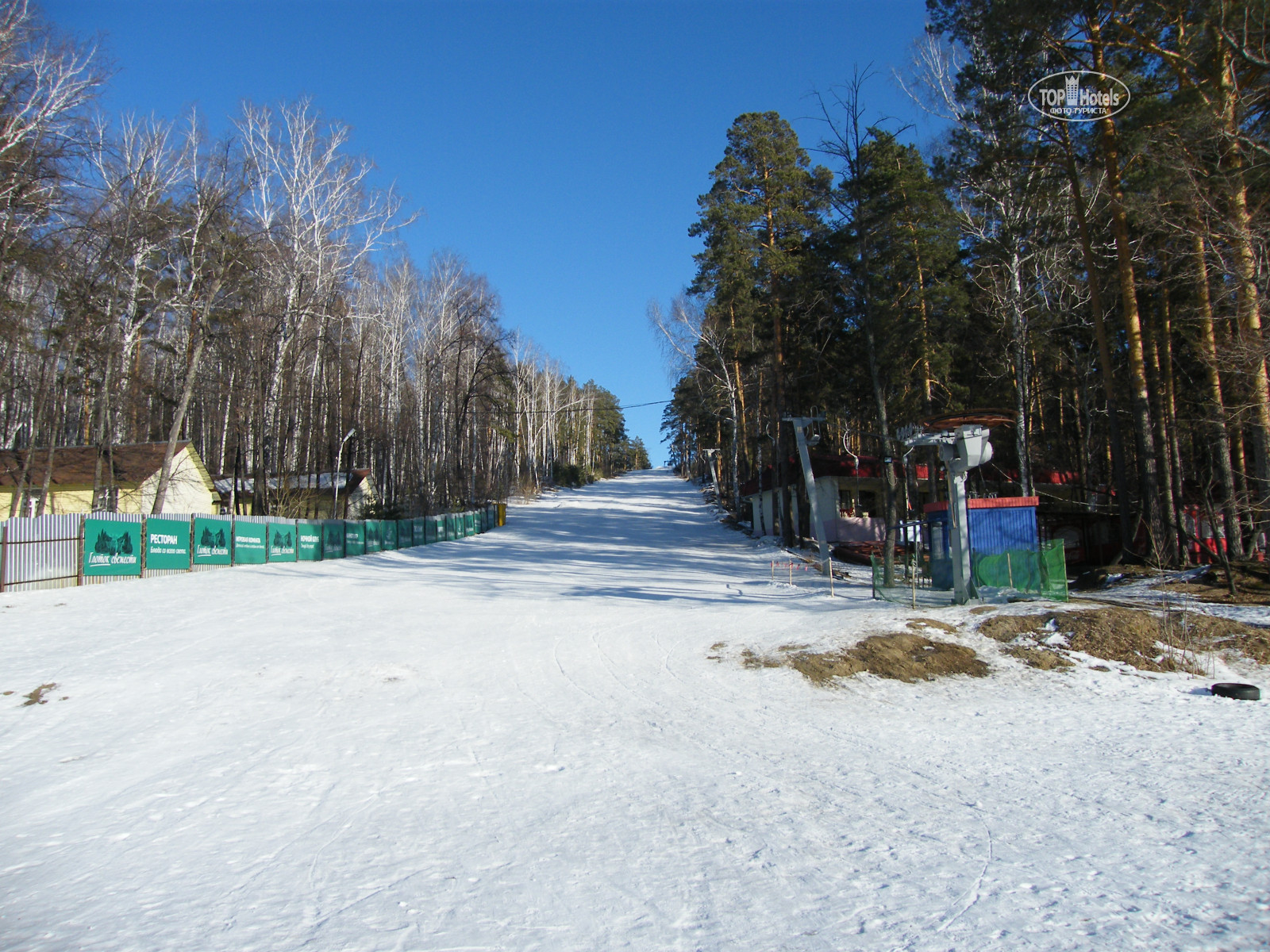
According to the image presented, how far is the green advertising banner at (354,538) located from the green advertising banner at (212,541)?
18.1 feet

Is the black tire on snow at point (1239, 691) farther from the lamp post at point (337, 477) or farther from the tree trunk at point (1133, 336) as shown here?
the lamp post at point (337, 477)

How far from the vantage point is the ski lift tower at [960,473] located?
13.5 metres

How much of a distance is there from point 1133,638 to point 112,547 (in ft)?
70.2

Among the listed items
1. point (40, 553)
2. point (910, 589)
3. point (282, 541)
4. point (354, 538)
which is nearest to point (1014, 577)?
point (910, 589)

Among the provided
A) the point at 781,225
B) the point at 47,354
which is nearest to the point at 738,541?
the point at 781,225

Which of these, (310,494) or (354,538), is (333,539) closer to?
(354,538)

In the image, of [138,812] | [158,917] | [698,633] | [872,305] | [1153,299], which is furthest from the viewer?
[872,305]

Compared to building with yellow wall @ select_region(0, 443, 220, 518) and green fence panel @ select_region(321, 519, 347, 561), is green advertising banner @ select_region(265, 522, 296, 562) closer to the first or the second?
green fence panel @ select_region(321, 519, 347, 561)

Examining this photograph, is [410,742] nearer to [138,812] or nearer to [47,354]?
[138,812]

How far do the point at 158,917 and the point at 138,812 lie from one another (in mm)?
2241

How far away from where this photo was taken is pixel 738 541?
32.9 m

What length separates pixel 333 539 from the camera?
2612 cm

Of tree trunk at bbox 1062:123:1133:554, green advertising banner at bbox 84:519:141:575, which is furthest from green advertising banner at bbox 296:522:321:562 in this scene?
tree trunk at bbox 1062:123:1133:554

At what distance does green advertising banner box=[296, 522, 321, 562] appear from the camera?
79.9 ft
